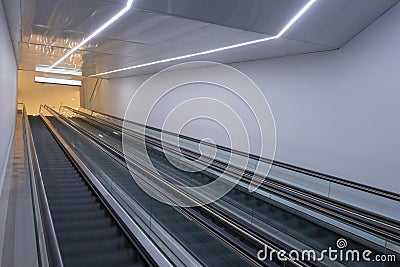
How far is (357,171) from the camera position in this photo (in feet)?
15.9

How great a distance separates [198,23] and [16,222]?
3303 mm

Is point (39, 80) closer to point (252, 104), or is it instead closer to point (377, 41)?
point (252, 104)

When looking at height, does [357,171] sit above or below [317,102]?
below

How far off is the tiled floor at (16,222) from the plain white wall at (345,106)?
14.2 ft

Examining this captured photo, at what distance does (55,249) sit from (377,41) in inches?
184

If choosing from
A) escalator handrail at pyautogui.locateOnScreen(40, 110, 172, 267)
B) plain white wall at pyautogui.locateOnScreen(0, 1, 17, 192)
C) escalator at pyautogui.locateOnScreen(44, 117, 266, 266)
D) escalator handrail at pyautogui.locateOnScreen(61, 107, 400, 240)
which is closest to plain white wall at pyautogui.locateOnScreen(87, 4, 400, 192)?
escalator handrail at pyautogui.locateOnScreen(61, 107, 400, 240)

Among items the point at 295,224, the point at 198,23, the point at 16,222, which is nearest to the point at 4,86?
the point at 16,222

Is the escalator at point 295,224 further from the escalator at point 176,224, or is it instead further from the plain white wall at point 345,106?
the escalator at point 176,224

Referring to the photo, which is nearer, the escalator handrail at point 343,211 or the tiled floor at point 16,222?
the tiled floor at point 16,222

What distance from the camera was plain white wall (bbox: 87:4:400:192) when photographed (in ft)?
14.4

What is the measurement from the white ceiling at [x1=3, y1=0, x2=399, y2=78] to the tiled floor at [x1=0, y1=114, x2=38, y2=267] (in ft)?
8.31

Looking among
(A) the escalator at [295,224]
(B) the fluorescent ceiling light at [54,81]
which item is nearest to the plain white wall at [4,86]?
(A) the escalator at [295,224]

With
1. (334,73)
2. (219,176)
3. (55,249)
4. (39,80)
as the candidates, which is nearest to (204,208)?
(55,249)

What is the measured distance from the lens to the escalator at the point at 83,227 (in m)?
3.24
